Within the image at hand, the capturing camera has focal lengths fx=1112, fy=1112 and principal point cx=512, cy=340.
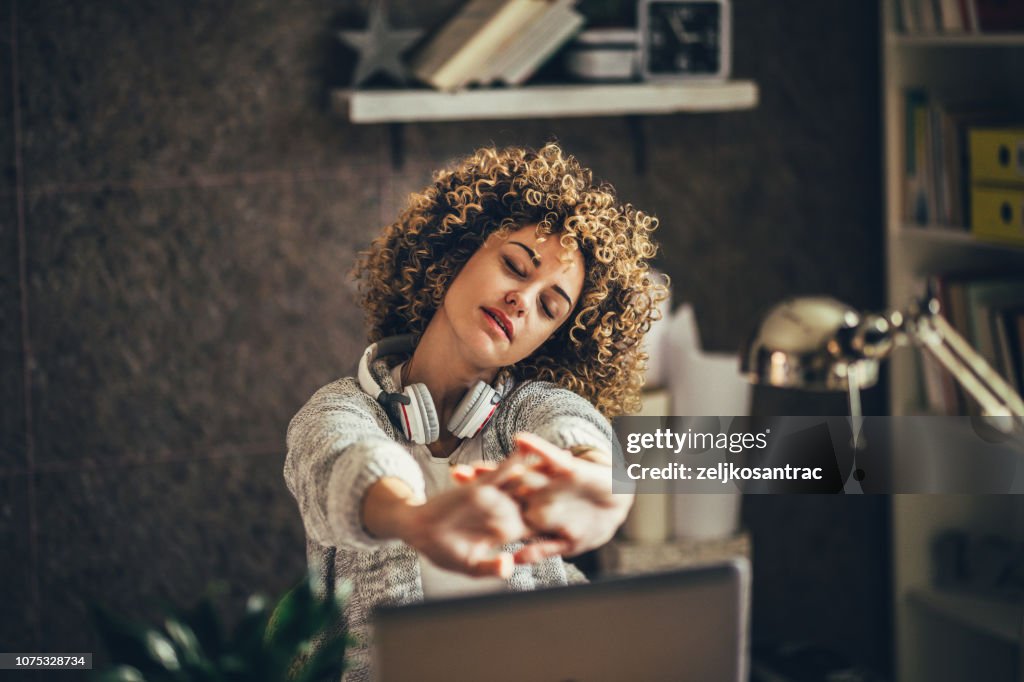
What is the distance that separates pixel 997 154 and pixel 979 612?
41.4 inches

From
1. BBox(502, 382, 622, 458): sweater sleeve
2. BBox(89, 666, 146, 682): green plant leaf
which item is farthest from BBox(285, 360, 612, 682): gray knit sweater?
BBox(89, 666, 146, 682): green plant leaf

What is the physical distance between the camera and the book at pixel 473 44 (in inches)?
90.0

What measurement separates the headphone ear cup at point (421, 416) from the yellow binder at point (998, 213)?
1540mm

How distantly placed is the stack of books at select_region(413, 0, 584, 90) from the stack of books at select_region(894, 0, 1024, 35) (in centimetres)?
81

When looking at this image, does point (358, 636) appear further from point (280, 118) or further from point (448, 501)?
point (280, 118)

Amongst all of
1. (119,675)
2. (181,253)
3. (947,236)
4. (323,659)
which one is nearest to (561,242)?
(323,659)

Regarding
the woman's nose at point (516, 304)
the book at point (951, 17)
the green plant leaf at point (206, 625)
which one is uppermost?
the book at point (951, 17)

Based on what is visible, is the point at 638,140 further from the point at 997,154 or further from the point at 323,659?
the point at 323,659

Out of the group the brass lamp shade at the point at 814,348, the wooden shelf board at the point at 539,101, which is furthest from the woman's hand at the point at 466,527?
the wooden shelf board at the point at 539,101

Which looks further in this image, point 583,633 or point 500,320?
point 500,320

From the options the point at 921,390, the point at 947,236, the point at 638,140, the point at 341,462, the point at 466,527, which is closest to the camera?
the point at 466,527

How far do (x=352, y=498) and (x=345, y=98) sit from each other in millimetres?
1485

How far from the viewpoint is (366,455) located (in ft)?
3.27

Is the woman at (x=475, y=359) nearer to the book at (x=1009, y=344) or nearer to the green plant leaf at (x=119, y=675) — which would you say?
the green plant leaf at (x=119, y=675)
